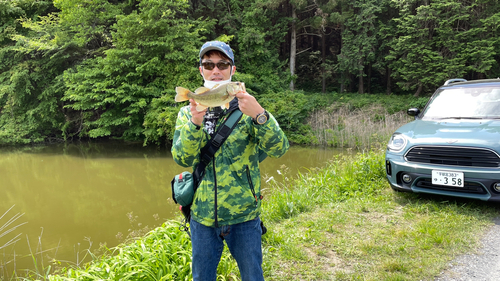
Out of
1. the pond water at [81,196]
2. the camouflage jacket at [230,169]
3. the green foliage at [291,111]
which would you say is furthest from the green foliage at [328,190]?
the green foliage at [291,111]

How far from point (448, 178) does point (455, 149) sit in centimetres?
40

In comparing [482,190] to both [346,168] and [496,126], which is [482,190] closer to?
[496,126]

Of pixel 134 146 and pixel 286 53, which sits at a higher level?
pixel 286 53

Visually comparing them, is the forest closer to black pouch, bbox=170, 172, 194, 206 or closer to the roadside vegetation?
the roadside vegetation

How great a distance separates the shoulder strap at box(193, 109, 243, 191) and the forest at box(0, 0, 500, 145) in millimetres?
11993

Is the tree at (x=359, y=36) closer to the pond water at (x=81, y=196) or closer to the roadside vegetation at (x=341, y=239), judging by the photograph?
the pond water at (x=81, y=196)

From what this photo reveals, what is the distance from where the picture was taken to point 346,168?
639 cm

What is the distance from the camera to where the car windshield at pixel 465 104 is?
15.6 feet

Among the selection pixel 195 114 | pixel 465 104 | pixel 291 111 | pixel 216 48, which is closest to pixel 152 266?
pixel 195 114

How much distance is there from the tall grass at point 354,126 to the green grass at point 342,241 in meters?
6.61

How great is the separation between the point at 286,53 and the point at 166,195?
22.4 meters

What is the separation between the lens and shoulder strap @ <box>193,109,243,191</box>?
1888 mm

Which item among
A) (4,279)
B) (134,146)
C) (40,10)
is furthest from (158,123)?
(40,10)

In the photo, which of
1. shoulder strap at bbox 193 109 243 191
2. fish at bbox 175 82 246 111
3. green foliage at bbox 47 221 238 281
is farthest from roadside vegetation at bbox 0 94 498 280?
fish at bbox 175 82 246 111
